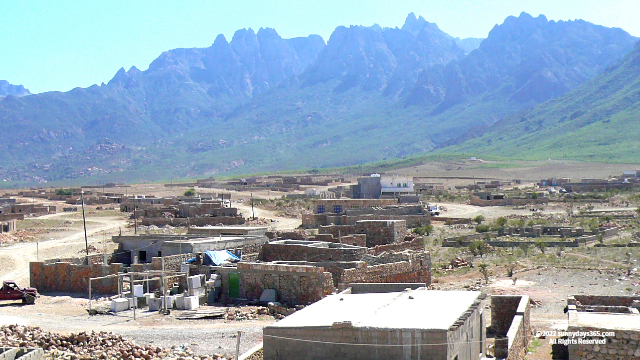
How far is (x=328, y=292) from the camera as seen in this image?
850 inches

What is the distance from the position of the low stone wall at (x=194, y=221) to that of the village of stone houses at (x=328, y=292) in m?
0.16

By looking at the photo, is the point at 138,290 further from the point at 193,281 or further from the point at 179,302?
the point at 193,281

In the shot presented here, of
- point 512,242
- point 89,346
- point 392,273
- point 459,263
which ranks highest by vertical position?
point 392,273

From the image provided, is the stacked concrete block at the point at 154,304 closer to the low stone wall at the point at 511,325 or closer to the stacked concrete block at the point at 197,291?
the stacked concrete block at the point at 197,291

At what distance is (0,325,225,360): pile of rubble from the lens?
16203mm

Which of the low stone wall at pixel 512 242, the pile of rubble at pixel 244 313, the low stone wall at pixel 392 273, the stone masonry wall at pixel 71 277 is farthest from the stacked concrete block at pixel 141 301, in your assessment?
the low stone wall at pixel 512 242

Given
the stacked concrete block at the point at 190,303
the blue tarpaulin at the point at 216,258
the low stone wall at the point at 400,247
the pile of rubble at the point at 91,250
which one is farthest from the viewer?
the pile of rubble at the point at 91,250

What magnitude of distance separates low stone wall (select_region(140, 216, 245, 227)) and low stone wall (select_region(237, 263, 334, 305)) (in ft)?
82.4

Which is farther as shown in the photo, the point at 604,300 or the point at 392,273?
the point at 392,273

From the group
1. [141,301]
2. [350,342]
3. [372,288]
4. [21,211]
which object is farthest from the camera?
[21,211]

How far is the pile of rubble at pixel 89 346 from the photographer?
53.2ft

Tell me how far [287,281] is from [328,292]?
129 cm

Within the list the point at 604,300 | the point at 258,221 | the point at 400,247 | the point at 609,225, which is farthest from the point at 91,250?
the point at 609,225

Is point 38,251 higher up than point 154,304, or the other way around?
point 154,304
